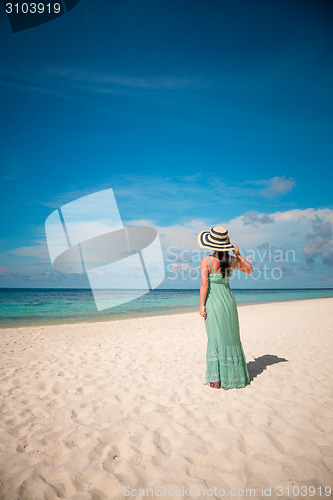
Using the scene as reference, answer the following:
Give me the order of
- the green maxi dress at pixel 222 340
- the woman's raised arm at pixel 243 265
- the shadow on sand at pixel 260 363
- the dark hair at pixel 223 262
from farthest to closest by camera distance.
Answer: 1. the shadow on sand at pixel 260 363
2. the woman's raised arm at pixel 243 265
3. the dark hair at pixel 223 262
4. the green maxi dress at pixel 222 340

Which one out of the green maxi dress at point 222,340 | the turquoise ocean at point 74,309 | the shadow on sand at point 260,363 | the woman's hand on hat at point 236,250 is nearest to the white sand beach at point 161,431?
the shadow on sand at point 260,363

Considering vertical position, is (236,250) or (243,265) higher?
(236,250)

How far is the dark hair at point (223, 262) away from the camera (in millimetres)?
4316

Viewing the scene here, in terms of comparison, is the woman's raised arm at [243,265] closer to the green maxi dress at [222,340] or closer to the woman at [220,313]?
the woman at [220,313]

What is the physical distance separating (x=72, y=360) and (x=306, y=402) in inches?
203

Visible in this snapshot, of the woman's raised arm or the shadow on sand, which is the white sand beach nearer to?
the shadow on sand

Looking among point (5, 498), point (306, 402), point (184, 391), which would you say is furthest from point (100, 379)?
point (306, 402)

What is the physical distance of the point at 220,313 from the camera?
4.27m

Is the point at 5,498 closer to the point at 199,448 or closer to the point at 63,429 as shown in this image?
the point at 63,429

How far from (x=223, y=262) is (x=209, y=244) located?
41 centimetres

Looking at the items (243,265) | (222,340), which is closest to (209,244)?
(243,265)

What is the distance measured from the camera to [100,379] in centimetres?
497

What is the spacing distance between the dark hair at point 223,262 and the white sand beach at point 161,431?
196cm

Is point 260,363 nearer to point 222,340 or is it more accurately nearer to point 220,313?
point 222,340
